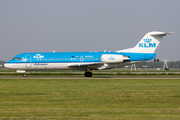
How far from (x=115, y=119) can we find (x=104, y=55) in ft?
95.1

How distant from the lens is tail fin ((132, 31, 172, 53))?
132ft

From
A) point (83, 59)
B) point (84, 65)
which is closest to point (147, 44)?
point (83, 59)

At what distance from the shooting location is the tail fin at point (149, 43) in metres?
40.4

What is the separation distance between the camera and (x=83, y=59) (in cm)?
3922

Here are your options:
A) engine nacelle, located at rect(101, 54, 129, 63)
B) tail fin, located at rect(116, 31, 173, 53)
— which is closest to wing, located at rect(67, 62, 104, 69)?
engine nacelle, located at rect(101, 54, 129, 63)

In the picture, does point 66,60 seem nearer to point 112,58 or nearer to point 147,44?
point 112,58

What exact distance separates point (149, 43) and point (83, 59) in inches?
439

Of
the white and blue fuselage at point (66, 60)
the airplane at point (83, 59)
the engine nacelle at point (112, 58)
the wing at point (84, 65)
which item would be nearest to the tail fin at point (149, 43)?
the airplane at point (83, 59)

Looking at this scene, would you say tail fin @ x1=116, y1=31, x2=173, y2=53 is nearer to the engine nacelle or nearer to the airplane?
the airplane

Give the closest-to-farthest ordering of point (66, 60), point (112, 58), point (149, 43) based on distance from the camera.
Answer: point (112, 58) < point (66, 60) < point (149, 43)

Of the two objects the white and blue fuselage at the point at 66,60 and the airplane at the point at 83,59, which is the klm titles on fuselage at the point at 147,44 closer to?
the airplane at the point at 83,59

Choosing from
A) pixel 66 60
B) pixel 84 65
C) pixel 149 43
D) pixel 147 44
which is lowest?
pixel 84 65

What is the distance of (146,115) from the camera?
1057 cm

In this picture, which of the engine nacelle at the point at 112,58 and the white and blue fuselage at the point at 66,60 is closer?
the engine nacelle at the point at 112,58
